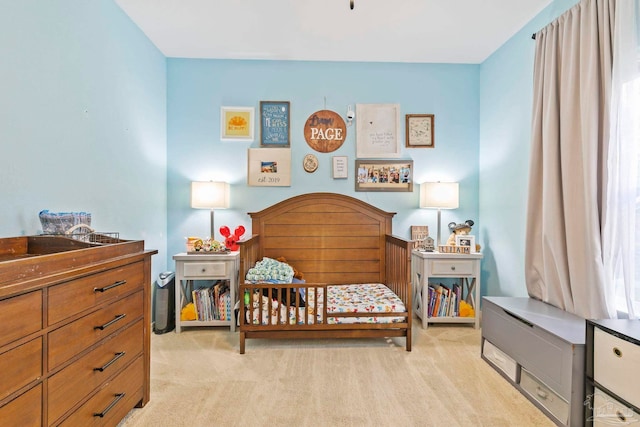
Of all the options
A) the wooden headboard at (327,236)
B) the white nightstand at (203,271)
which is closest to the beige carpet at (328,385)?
the white nightstand at (203,271)

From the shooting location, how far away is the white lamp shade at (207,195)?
9.45ft

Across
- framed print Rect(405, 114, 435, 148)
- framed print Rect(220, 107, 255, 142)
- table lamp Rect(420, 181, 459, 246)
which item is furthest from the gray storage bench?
framed print Rect(220, 107, 255, 142)

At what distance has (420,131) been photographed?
3211 mm

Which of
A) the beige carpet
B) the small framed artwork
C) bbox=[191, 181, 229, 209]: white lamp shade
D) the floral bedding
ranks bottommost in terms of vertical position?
the beige carpet

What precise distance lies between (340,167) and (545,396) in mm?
2278

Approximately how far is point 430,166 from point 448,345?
5.52ft

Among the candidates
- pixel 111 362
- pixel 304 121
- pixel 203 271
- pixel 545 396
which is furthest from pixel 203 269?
pixel 545 396

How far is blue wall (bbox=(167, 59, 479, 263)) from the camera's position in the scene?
123 inches

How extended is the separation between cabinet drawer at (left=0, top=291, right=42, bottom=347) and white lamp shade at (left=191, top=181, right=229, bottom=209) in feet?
6.21

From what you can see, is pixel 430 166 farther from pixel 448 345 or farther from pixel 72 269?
pixel 72 269

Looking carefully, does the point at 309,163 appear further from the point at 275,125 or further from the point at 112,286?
the point at 112,286

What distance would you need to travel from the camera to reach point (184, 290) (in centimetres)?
291

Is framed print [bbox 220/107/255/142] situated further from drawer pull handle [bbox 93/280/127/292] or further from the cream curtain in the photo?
the cream curtain

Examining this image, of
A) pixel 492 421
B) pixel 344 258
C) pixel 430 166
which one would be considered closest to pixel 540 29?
pixel 430 166
